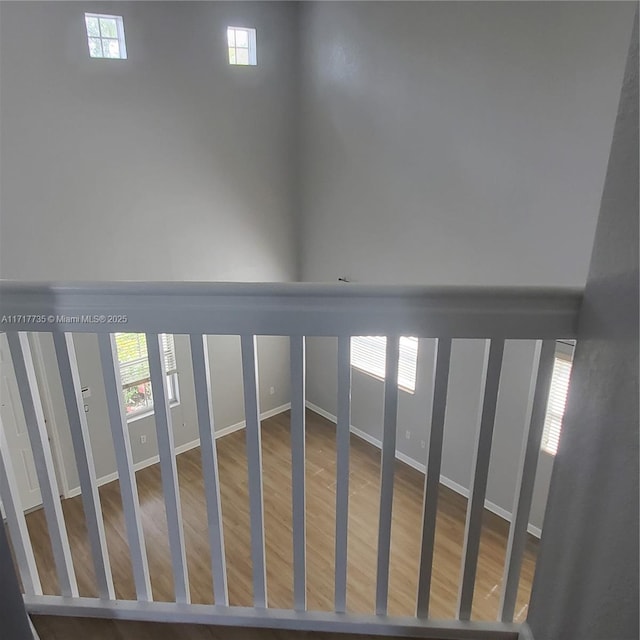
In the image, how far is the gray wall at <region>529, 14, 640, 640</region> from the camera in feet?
2.86

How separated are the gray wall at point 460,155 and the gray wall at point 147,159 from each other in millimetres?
705

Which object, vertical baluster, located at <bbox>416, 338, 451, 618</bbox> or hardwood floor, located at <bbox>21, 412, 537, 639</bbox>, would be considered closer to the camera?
vertical baluster, located at <bbox>416, 338, 451, 618</bbox>

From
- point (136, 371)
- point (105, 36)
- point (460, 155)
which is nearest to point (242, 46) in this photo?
point (105, 36)

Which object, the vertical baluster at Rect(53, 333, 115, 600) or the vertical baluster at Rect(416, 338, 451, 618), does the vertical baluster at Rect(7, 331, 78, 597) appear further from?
the vertical baluster at Rect(416, 338, 451, 618)

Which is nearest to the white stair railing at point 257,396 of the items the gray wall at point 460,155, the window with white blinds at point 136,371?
the gray wall at point 460,155

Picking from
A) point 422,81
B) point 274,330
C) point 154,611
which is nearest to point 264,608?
point 154,611

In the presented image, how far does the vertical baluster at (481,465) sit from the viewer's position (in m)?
1.24

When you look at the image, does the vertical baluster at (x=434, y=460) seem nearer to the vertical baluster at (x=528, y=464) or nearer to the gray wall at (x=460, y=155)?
the vertical baluster at (x=528, y=464)

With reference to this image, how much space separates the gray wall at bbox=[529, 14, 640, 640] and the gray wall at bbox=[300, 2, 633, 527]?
3486 millimetres

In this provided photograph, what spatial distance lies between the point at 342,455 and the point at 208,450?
0.37m

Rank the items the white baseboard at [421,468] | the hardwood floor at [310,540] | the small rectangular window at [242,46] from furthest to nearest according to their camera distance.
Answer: the small rectangular window at [242,46] < the white baseboard at [421,468] < the hardwood floor at [310,540]

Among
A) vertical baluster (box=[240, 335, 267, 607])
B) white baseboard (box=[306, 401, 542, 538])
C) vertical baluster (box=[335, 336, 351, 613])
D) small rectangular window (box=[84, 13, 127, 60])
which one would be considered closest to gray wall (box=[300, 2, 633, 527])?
white baseboard (box=[306, 401, 542, 538])

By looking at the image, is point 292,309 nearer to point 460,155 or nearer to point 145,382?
point 460,155

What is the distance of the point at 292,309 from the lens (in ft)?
3.92
